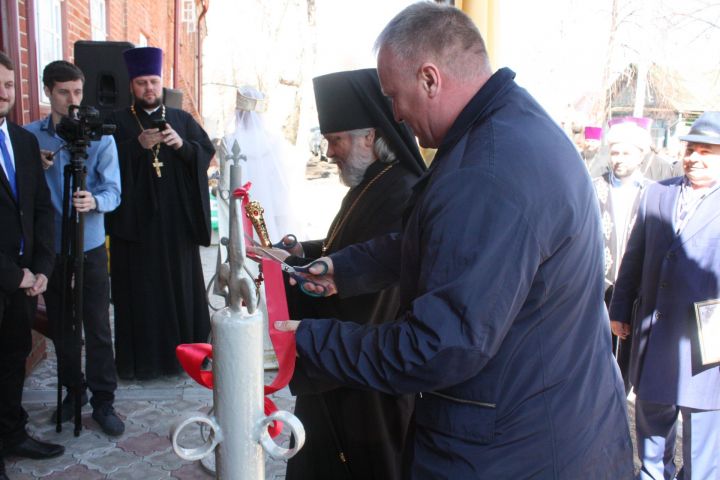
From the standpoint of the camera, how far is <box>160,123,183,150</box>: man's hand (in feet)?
14.7

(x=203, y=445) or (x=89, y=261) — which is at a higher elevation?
(x=203, y=445)

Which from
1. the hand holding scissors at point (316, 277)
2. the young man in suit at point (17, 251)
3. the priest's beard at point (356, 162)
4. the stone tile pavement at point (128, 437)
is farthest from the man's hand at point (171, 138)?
the hand holding scissors at point (316, 277)

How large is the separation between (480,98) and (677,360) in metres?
2.24

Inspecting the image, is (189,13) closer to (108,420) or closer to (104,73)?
(104,73)

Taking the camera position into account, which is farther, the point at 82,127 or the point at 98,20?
A: the point at 98,20

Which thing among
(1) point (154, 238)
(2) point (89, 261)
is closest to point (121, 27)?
(1) point (154, 238)

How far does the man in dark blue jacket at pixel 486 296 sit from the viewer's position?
1.32m

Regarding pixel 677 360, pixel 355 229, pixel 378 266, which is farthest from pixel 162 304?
pixel 677 360

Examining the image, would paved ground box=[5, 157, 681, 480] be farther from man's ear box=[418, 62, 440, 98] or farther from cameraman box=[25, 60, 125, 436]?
man's ear box=[418, 62, 440, 98]

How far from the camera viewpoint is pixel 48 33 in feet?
19.6

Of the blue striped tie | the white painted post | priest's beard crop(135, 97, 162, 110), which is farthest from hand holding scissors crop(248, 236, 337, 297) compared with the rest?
priest's beard crop(135, 97, 162, 110)

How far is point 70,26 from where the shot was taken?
251 inches

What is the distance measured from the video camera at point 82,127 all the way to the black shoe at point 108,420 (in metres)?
1.67

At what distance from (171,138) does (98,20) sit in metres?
4.48
